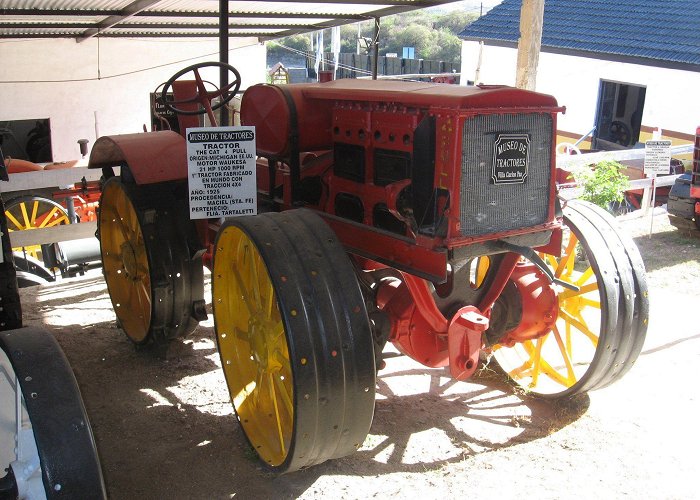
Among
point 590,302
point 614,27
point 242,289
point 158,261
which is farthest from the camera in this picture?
point 614,27

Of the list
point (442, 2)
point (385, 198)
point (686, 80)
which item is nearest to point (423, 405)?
point (385, 198)

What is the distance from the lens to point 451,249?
265 centimetres

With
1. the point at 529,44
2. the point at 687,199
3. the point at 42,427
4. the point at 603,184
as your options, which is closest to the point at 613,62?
the point at 687,199

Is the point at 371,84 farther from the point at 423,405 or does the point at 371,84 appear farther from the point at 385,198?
the point at 423,405

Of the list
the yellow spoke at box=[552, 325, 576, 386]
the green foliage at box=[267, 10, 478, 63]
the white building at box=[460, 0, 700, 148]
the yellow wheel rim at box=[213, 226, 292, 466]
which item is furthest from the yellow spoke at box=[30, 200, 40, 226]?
the green foliage at box=[267, 10, 478, 63]

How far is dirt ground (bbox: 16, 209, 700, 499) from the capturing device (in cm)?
293

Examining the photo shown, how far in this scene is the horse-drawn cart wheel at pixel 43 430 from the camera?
1.68 meters

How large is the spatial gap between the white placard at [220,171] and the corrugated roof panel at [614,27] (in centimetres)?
1057

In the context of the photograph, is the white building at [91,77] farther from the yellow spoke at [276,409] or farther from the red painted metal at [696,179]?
the yellow spoke at [276,409]

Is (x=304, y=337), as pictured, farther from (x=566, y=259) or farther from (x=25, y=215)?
(x=25, y=215)

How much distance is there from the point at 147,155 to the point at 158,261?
0.60 meters

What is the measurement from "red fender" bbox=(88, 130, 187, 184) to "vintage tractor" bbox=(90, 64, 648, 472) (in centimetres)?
1

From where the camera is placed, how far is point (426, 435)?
3332 mm

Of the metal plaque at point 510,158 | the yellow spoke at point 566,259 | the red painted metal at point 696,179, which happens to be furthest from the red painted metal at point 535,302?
the red painted metal at point 696,179
